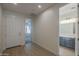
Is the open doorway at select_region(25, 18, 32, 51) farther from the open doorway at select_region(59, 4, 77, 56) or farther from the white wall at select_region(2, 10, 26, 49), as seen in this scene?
the open doorway at select_region(59, 4, 77, 56)

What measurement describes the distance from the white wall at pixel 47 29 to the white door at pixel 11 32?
541 mm

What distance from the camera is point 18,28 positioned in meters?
2.45

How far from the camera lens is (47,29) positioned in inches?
103

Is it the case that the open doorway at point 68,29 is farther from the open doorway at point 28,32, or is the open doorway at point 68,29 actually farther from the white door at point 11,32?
the white door at point 11,32

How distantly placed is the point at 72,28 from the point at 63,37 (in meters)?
0.33

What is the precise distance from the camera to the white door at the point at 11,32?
2217 millimetres

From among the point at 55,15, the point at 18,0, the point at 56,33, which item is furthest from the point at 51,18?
the point at 18,0

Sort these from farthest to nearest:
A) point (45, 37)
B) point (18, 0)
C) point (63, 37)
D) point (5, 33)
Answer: point (45, 37), point (63, 37), point (5, 33), point (18, 0)

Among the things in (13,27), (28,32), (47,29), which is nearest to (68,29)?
(47,29)

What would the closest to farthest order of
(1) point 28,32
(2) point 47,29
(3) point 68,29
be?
(3) point 68,29
(1) point 28,32
(2) point 47,29

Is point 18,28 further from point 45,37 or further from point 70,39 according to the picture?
point 70,39

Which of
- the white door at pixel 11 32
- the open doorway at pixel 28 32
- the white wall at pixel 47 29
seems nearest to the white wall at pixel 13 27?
the white door at pixel 11 32

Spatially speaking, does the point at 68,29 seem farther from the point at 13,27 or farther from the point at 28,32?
the point at 13,27

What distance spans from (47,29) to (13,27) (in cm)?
95
